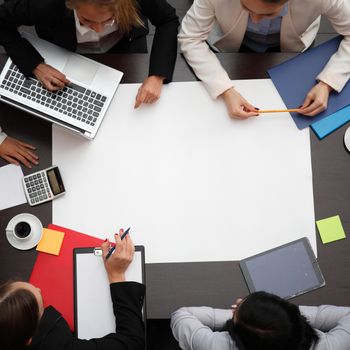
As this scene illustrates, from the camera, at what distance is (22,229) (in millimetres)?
1263

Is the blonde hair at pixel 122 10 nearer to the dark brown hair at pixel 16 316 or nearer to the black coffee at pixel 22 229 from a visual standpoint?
the black coffee at pixel 22 229

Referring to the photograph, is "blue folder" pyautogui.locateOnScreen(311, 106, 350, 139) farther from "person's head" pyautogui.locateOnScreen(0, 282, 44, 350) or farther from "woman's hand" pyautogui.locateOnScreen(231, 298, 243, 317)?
"person's head" pyautogui.locateOnScreen(0, 282, 44, 350)

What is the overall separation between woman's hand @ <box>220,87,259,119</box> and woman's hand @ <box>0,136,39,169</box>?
55 centimetres

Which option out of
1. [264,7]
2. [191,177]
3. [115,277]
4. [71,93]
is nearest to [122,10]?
[71,93]

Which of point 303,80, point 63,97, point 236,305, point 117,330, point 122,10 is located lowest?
point 117,330

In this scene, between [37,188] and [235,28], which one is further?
[235,28]

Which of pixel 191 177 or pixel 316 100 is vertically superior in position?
pixel 316 100

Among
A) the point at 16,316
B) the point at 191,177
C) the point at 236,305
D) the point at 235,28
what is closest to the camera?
the point at 16,316

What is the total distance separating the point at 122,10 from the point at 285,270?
0.82 metres

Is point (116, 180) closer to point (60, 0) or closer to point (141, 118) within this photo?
point (141, 118)

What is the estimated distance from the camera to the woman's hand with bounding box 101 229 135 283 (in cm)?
122

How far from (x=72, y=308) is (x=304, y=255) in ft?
2.07

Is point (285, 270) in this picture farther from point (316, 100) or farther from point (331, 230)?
point (316, 100)

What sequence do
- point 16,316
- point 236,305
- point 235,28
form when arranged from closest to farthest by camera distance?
point 16,316, point 236,305, point 235,28
